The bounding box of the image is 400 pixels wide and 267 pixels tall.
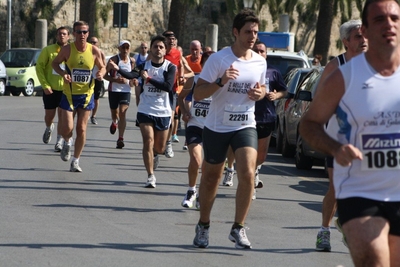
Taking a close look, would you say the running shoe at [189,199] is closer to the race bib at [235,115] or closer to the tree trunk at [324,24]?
the race bib at [235,115]

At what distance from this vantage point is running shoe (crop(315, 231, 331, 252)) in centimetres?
848

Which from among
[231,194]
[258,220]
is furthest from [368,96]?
[231,194]

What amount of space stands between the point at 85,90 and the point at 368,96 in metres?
9.15

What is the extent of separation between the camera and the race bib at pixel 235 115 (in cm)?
848

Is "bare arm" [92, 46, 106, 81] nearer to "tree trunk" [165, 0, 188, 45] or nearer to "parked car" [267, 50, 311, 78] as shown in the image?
"parked car" [267, 50, 311, 78]

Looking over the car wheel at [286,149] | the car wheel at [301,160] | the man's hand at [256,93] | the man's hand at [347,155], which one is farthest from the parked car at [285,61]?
the man's hand at [347,155]

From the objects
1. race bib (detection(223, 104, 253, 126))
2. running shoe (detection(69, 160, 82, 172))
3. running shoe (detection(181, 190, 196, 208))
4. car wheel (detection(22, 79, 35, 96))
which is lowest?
car wheel (detection(22, 79, 35, 96))

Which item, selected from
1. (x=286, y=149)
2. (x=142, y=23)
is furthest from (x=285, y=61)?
(x=142, y=23)

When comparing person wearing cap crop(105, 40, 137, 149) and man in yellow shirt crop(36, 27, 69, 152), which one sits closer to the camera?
man in yellow shirt crop(36, 27, 69, 152)

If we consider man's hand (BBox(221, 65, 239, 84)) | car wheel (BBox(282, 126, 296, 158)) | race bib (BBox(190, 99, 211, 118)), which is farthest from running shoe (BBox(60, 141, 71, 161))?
man's hand (BBox(221, 65, 239, 84))

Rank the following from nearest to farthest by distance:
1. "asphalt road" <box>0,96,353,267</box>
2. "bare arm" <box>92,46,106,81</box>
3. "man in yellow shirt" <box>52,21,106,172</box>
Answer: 1. "asphalt road" <box>0,96,353,267</box>
2. "man in yellow shirt" <box>52,21,106,172</box>
3. "bare arm" <box>92,46,106,81</box>

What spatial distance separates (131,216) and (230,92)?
2177 mm

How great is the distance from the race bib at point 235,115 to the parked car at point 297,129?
21.7 feet

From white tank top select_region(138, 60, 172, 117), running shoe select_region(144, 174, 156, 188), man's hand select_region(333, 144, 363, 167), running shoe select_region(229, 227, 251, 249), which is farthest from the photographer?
white tank top select_region(138, 60, 172, 117)
